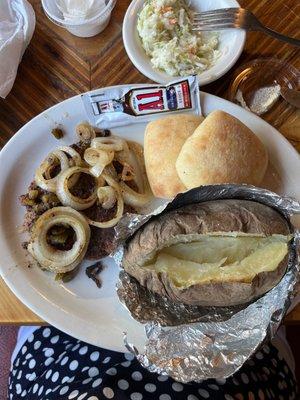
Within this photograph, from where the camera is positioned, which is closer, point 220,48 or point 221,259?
point 221,259

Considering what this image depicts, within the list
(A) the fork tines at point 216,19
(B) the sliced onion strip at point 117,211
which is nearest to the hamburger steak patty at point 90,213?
(B) the sliced onion strip at point 117,211

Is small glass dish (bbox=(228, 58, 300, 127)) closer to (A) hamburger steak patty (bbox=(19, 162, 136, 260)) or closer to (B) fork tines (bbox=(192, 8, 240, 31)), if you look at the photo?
(B) fork tines (bbox=(192, 8, 240, 31))

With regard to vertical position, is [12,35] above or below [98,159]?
above

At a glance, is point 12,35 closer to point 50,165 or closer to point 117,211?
point 50,165

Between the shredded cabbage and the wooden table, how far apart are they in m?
0.06

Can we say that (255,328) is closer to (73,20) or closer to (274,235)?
(274,235)

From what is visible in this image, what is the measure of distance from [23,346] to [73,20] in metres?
0.75

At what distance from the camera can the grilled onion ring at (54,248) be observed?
103cm

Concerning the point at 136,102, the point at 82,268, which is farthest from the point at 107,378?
the point at 136,102

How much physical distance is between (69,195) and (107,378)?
36cm

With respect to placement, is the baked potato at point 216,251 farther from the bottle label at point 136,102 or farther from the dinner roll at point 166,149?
the bottle label at point 136,102

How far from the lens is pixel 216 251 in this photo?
882 millimetres

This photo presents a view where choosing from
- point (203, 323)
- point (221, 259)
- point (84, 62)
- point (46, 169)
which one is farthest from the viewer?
point (84, 62)

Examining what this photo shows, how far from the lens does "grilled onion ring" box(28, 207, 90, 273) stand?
1.03m
